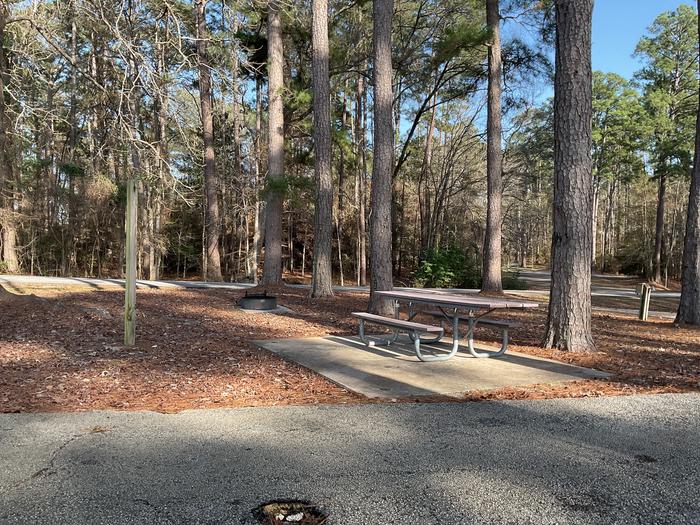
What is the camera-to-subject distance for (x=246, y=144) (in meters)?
26.3

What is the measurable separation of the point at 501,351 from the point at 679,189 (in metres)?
40.2

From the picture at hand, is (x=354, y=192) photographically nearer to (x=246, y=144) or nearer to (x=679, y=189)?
(x=246, y=144)

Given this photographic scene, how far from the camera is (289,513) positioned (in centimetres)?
245

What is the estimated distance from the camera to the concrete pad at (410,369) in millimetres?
5078

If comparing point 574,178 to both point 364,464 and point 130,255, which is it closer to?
point 364,464

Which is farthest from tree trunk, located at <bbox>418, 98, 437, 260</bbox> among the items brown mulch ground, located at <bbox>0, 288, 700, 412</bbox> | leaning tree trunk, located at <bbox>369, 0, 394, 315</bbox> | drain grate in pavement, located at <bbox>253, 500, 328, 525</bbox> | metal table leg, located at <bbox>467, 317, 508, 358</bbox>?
drain grate in pavement, located at <bbox>253, 500, 328, 525</bbox>

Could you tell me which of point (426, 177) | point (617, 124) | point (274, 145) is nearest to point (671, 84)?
point (617, 124)

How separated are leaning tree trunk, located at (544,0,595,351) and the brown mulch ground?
489mm

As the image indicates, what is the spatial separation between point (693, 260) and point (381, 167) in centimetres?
657

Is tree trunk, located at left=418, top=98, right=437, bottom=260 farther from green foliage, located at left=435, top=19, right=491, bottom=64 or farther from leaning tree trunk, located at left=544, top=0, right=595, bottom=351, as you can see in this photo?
leaning tree trunk, located at left=544, top=0, right=595, bottom=351

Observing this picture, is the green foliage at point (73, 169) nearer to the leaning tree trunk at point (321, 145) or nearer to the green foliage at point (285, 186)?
the green foliage at point (285, 186)

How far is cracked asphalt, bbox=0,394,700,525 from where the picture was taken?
2.49m

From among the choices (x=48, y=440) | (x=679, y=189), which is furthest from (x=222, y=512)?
(x=679, y=189)

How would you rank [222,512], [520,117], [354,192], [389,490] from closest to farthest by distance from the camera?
1. [222,512]
2. [389,490]
3. [520,117]
4. [354,192]
